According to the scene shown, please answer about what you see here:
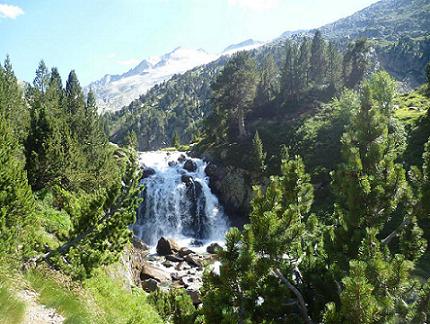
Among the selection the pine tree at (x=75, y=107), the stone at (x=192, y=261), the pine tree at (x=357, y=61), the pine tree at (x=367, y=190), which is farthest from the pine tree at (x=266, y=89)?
the pine tree at (x=367, y=190)

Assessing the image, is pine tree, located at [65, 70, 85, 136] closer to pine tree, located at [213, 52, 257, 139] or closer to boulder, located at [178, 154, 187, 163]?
boulder, located at [178, 154, 187, 163]

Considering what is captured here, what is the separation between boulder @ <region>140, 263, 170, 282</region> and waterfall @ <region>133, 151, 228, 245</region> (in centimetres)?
1834

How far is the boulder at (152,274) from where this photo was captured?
121 feet

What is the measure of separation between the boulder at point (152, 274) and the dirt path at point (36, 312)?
26.6 meters

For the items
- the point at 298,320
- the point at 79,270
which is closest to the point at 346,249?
the point at 298,320

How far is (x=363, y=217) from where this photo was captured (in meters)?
13.5

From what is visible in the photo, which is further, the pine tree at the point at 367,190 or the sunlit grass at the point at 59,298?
the pine tree at the point at 367,190

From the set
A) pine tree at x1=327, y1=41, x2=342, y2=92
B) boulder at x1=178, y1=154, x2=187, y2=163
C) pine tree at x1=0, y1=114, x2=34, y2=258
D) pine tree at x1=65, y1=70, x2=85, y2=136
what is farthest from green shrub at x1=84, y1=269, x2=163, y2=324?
pine tree at x1=327, y1=41, x2=342, y2=92

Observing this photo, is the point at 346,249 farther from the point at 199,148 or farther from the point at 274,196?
the point at 199,148

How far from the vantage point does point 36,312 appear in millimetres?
10211

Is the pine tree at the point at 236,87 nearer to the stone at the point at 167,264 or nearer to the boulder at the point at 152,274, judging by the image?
the stone at the point at 167,264

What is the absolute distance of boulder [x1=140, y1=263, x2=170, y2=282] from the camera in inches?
1456

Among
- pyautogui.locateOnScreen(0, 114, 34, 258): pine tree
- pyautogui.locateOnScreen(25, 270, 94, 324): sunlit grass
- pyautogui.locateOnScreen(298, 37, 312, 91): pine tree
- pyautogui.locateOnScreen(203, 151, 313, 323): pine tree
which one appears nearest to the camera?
pyautogui.locateOnScreen(25, 270, 94, 324): sunlit grass

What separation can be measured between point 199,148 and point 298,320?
241ft
